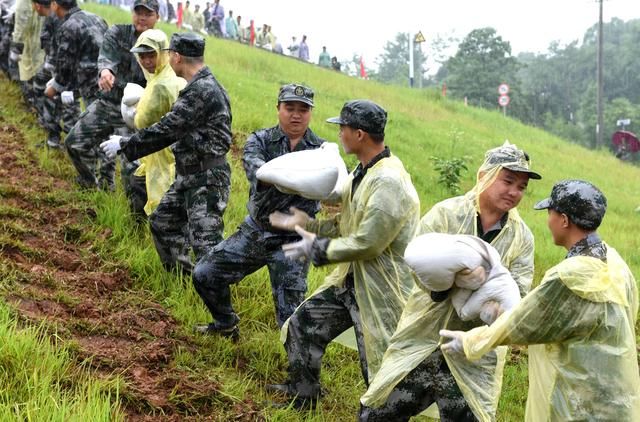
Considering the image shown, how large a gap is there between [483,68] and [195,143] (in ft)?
166

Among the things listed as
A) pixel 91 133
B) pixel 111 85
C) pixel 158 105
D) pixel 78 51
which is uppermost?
pixel 78 51

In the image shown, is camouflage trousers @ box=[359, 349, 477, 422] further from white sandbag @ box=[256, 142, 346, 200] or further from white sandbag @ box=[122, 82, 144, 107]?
white sandbag @ box=[122, 82, 144, 107]

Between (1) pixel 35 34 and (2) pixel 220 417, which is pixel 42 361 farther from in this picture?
(1) pixel 35 34

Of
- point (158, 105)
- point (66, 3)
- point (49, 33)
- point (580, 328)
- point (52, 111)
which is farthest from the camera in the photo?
point (52, 111)

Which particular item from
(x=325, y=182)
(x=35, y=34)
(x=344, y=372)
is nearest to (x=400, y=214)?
(x=325, y=182)

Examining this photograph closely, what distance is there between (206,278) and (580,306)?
94.8 inches

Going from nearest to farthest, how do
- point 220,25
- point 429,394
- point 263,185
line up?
point 429,394 < point 263,185 < point 220,25

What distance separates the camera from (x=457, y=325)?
3.18 metres

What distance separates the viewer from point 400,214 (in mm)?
3336

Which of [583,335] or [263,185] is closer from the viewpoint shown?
[583,335]

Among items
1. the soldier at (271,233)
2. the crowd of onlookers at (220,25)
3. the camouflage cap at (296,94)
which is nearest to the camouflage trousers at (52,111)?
the soldier at (271,233)

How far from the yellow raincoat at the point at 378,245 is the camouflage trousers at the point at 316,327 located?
12 cm

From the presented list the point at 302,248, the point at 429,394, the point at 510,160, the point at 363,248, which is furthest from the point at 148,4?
the point at 429,394

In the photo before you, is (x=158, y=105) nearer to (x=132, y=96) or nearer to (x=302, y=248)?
(x=132, y=96)
